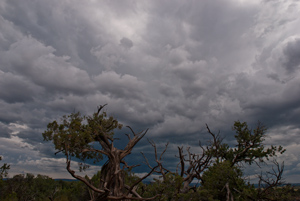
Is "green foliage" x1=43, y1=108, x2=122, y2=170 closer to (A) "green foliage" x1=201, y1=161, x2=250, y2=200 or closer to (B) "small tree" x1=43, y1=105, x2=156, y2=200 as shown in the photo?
(B) "small tree" x1=43, y1=105, x2=156, y2=200

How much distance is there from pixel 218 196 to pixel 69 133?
1335 cm

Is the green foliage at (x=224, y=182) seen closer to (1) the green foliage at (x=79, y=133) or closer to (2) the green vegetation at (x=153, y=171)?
(2) the green vegetation at (x=153, y=171)

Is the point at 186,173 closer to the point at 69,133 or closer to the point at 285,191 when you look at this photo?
the point at 285,191

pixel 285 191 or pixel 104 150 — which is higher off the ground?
pixel 104 150

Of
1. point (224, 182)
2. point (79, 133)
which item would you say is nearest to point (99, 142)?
point (79, 133)

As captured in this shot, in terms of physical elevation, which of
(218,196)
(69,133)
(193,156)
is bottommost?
(218,196)

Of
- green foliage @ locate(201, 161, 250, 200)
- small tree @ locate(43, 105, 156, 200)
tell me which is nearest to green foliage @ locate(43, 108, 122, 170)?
small tree @ locate(43, 105, 156, 200)

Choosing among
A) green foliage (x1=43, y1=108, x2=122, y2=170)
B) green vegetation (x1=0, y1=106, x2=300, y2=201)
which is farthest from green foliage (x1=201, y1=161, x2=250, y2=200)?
green foliage (x1=43, y1=108, x2=122, y2=170)

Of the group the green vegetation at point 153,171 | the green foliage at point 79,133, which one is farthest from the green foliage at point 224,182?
the green foliage at point 79,133

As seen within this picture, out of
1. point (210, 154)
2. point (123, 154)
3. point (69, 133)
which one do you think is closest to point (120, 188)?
point (123, 154)

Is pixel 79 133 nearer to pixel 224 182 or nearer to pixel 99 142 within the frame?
pixel 99 142

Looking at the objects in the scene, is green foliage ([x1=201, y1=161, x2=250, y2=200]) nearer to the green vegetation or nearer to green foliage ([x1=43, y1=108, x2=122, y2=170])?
the green vegetation

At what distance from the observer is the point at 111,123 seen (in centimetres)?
1828

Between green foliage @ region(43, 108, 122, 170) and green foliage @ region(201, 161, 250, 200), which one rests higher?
green foliage @ region(43, 108, 122, 170)
